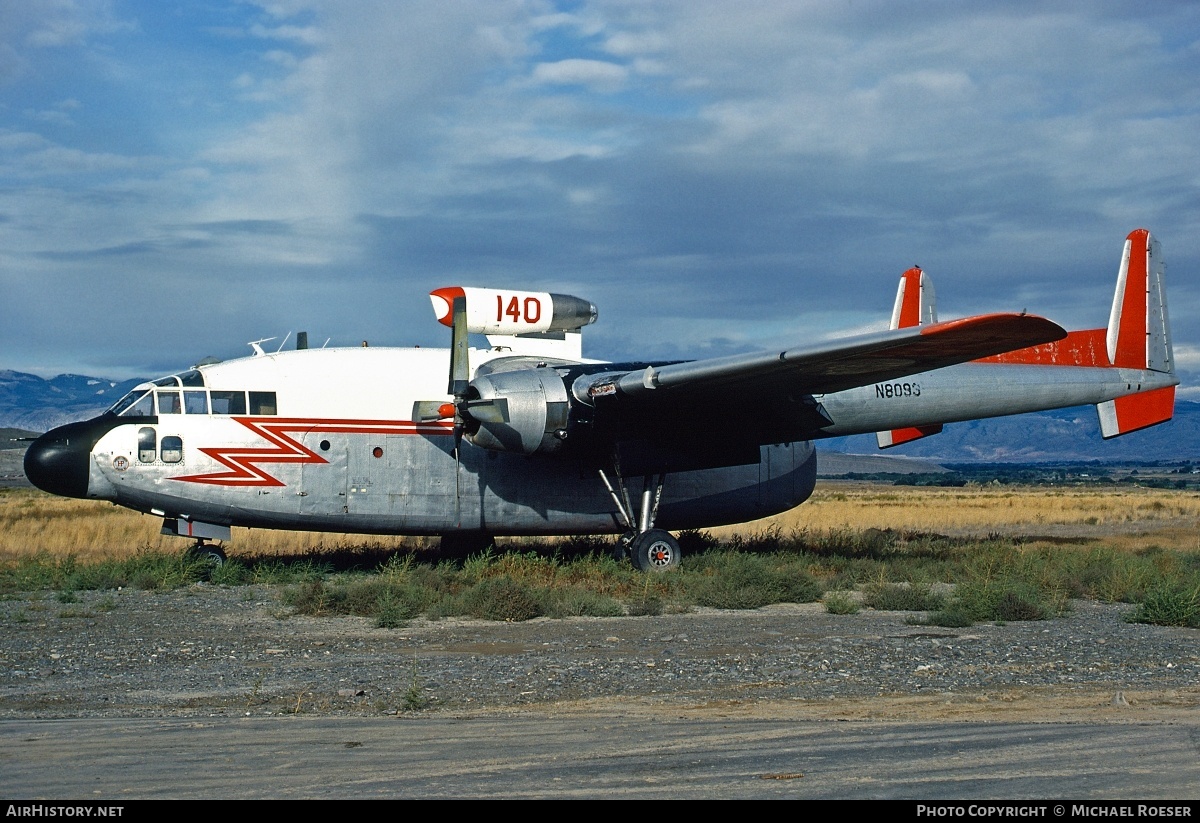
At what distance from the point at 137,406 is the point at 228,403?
135 centimetres

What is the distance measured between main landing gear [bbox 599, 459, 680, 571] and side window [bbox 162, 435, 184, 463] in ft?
21.6

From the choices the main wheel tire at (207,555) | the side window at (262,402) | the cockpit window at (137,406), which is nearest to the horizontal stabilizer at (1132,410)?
the side window at (262,402)

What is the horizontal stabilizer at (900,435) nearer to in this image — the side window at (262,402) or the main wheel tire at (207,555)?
the side window at (262,402)

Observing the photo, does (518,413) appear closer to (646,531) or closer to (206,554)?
(646,531)

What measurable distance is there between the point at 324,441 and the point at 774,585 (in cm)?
743

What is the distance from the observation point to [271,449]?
18.7 m

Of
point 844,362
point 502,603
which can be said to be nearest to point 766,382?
point 844,362

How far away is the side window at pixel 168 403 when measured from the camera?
18438 millimetres

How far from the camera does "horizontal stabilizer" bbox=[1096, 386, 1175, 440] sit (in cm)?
2271

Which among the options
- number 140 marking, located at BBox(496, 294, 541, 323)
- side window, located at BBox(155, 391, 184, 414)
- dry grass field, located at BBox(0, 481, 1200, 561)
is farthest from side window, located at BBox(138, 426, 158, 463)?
number 140 marking, located at BBox(496, 294, 541, 323)

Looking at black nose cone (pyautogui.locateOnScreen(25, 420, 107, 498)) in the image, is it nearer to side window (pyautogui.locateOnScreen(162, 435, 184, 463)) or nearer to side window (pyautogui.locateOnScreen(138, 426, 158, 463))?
side window (pyautogui.locateOnScreen(138, 426, 158, 463))
